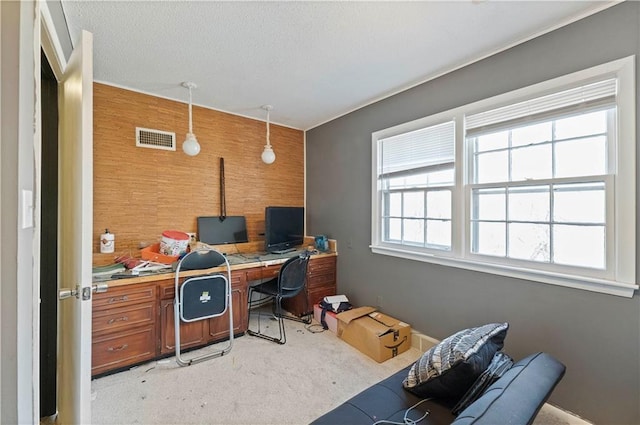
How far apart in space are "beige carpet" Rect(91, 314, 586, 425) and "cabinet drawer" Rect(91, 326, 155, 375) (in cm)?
8

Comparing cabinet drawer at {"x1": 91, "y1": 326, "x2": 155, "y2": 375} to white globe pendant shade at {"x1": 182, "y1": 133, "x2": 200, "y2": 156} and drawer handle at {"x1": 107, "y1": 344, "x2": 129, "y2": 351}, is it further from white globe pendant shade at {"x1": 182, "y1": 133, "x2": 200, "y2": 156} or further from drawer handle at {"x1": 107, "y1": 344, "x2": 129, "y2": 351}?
white globe pendant shade at {"x1": 182, "y1": 133, "x2": 200, "y2": 156}

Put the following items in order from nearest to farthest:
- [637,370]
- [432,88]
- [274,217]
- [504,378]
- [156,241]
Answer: [504,378]
[637,370]
[432,88]
[156,241]
[274,217]

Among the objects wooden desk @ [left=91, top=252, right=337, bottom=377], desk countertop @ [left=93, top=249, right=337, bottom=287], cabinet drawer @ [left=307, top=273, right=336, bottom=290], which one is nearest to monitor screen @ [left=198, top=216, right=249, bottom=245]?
desk countertop @ [left=93, top=249, right=337, bottom=287]

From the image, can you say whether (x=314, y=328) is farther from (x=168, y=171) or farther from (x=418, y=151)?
(x=168, y=171)

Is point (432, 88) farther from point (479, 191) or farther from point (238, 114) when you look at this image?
point (238, 114)

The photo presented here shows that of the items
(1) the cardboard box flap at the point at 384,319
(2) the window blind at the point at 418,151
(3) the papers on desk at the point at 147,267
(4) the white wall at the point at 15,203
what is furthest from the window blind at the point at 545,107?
(3) the papers on desk at the point at 147,267

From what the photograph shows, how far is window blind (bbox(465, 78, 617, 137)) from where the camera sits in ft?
5.34

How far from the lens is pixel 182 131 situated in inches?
121

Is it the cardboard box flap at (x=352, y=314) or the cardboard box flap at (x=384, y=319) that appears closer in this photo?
the cardboard box flap at (x=384, y=319)

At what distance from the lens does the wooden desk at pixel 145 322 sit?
211 cm

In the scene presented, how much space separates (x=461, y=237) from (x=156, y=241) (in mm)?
3037

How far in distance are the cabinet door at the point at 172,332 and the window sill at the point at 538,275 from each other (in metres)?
2.13

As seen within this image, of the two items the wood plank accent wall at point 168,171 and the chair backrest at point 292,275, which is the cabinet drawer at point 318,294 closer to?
the chair backrest at point 292,275

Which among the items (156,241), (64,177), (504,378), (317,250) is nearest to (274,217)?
(317,250)
